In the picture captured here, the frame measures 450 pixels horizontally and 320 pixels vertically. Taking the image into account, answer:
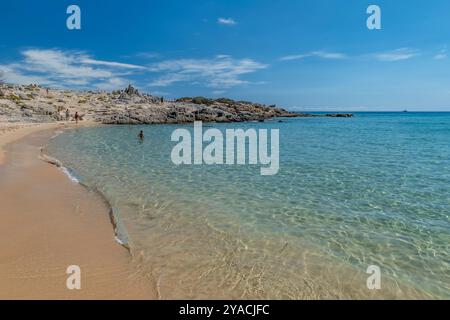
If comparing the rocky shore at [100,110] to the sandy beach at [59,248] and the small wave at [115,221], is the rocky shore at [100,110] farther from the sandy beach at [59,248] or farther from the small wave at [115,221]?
the sandy beach at [59,248]

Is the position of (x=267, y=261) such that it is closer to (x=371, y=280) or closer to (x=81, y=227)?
(x=371, y=280)

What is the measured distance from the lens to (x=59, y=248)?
6621mm

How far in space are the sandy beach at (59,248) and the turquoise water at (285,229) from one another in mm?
488

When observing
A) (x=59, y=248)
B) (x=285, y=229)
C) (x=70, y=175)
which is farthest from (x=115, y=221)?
(x=70, y=175)

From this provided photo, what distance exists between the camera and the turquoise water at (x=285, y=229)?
5750 mm

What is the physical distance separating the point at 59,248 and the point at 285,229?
17.6ft

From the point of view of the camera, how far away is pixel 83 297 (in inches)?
194

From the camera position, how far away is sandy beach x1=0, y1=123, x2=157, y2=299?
516cm

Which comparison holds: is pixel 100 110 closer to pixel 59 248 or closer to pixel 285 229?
pixel 59 248

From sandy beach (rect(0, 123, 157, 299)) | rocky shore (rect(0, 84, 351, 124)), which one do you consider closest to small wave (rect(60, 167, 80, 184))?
sandy beach (rect(0, 123, 157, 299))

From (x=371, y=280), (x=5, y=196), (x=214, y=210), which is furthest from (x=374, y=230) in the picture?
(x=5, y=196)

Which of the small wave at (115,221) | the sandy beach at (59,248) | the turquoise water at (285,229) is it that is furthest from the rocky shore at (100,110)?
the turquoise water at (285,229)
